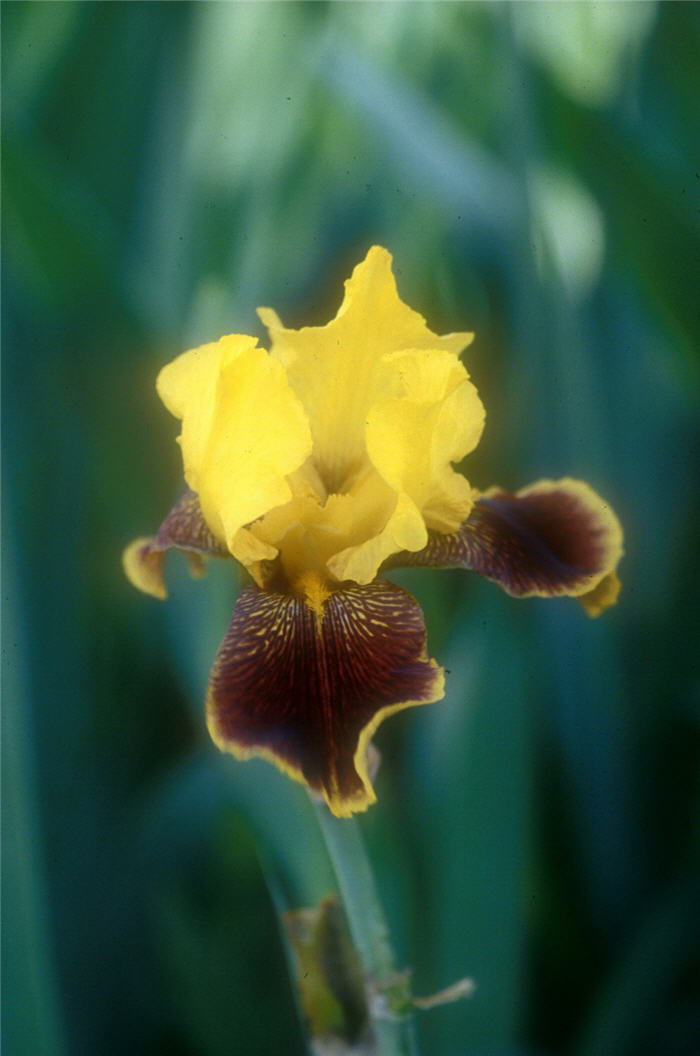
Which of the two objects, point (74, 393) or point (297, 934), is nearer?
point (297, 934)

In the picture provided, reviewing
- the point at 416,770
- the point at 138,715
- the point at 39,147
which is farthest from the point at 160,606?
the point at 39,147

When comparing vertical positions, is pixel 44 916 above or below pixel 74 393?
below

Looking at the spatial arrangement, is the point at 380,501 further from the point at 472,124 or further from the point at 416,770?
the point at 472,124

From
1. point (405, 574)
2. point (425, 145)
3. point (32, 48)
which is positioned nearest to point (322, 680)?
point (405, 574)

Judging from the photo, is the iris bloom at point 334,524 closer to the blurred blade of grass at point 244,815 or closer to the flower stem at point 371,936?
the flower stem at point 371,936

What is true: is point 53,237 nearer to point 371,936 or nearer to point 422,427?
point 422,427

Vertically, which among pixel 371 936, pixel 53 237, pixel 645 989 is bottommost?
pixel 645 989
